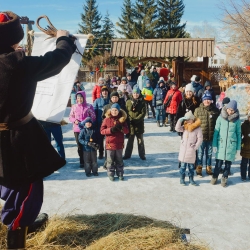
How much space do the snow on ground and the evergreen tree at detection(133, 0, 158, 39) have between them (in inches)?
1216

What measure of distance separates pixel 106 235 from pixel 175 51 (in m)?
11.9

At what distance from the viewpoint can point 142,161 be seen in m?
6.80

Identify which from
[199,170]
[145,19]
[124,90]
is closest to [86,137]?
[199,170]

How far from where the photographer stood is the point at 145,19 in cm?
3597

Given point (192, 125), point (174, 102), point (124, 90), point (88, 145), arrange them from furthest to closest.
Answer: point (124, 90), point (174, 102), point (88, 145), point (192, 125)

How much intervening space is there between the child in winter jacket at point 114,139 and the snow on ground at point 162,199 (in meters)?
0.23

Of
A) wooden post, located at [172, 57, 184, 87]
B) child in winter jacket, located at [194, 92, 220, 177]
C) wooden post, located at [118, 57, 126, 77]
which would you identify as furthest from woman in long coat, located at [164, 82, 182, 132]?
wooden post, located at [118, 57, 126, 77]

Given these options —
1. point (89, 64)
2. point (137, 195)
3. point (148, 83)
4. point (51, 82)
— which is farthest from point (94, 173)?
point (89, 64)

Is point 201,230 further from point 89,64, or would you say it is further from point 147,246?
point 89,64

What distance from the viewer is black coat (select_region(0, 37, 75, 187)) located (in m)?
2.03

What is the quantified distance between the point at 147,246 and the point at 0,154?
121 centimetres

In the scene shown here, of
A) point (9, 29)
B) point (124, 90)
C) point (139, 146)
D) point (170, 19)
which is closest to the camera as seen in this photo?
point (9, 29)

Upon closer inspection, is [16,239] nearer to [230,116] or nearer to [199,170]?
[230,116]

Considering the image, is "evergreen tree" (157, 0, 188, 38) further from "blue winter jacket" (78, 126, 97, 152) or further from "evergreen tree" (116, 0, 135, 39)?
"blue winter jacket" (78, 126, 97, 152)
